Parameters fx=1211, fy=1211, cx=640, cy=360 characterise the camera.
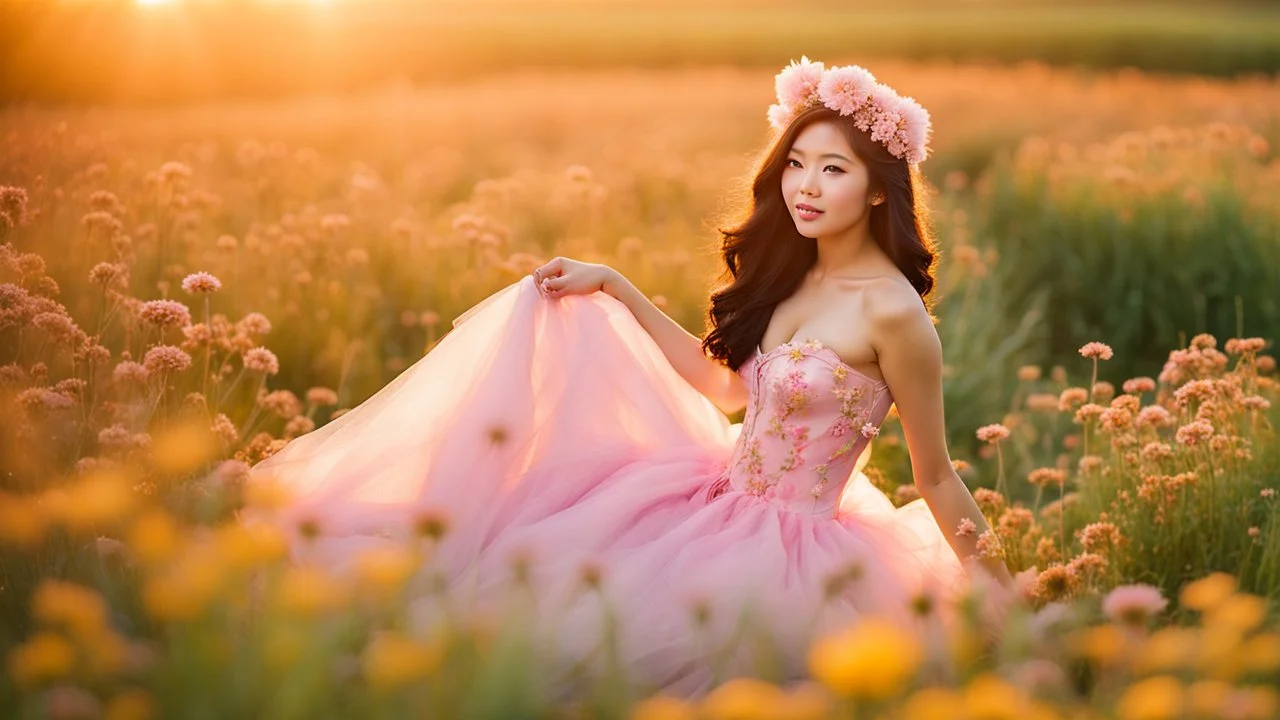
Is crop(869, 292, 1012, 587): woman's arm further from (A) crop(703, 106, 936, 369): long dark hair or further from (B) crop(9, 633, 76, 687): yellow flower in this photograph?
(B) crop(9, 633, 76, 687): yellow flower

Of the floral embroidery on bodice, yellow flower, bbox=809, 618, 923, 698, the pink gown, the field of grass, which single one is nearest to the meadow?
yellow flower, bbox=809, 618, 923, 698

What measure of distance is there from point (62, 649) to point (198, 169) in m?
5.61

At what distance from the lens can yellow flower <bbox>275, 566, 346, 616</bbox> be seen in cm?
148

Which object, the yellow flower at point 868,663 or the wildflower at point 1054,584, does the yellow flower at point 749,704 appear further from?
the wildflower at point 1054,584

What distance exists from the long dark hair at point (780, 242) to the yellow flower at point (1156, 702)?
1842mm

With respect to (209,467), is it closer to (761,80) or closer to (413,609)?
(413,609)

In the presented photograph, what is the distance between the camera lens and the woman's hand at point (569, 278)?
3.41 metres

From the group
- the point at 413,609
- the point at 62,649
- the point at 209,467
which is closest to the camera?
the point at 62,649

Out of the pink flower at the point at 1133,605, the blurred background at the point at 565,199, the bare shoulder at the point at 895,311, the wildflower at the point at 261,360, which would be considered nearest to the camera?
the pink flower at the point at 1133,605

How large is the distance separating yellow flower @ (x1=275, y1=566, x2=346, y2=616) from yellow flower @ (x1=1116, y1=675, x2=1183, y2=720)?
984mm

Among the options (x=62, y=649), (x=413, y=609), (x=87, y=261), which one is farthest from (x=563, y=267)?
(x=62, y=649)

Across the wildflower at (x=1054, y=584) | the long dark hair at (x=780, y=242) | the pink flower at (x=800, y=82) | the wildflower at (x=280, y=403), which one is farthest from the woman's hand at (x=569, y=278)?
the wildflower at (x=1054, y=584)

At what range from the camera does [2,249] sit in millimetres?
3277

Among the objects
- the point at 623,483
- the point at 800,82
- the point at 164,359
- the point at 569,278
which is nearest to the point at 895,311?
the point at 800,82
